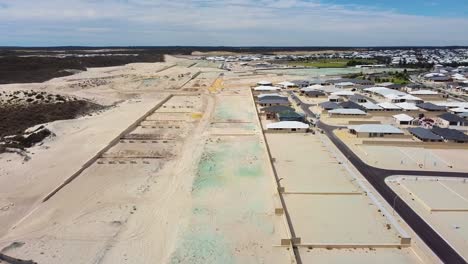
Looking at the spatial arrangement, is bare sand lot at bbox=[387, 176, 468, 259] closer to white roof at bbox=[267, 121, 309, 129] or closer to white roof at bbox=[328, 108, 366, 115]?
white roof at bbox=[267, 121, 309, 129]

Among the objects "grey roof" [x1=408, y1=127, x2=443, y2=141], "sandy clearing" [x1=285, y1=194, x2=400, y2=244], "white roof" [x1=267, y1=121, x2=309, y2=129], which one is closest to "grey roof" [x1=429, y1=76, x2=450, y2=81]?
"grey roof" [x1=408, y1=127, x2=443, y2=141]

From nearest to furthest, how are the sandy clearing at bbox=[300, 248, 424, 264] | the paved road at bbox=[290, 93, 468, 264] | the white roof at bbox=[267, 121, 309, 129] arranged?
the sandy clearing at bbox=[300, 248, 424, 264], the paved road at bbox=[290, 93, 468, 264], the white roof at bbox=[267, 121, 309, 129]

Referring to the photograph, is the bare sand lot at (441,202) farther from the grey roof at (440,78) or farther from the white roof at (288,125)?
the grey roof at (440,78)

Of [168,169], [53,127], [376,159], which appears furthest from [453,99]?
[53,127]

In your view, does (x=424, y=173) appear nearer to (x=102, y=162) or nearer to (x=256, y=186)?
(x=256, y=186)

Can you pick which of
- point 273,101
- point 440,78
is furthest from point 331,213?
point 440,78

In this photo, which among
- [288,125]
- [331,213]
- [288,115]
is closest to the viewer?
[331,213]

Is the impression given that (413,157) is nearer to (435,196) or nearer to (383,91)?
(435,196)
